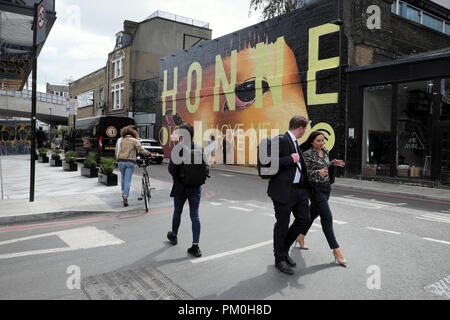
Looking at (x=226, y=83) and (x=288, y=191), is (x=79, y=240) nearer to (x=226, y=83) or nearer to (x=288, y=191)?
(x=288, y=191)

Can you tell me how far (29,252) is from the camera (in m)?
4.89

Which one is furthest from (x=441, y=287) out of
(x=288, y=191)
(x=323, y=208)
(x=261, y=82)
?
(x=261, y=82)

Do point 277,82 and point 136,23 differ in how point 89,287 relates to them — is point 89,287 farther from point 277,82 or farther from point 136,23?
point 136,23

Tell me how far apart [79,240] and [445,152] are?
42.9ft

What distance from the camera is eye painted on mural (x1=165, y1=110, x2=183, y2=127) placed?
27500 mm

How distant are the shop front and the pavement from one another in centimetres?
100

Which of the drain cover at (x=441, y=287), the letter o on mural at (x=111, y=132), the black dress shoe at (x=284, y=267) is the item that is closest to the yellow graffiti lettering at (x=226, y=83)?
the letter o on mural at (x=111, y=132)

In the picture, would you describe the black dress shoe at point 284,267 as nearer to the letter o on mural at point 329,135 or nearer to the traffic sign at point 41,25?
the traffic sign at point 41,25

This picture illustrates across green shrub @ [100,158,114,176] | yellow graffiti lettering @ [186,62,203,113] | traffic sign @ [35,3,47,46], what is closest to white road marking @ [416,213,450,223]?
green shrub @ [100,158,114,176]

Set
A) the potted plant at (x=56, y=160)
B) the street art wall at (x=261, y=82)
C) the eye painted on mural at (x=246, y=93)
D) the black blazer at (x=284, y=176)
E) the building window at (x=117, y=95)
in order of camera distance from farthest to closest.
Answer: the building window at (x=117, y=95)
the eye painted on mural at (x=246, y=93)
the potted plant at (x=56, y=160)
the street art wall at (x=261, y=82)
the black blazer at (x=284, y=176)

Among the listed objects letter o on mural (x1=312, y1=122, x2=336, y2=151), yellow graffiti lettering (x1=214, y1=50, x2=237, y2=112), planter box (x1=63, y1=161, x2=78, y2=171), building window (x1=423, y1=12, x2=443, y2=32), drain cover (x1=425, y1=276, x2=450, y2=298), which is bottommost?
drain cover (x1=425, y1=276, x2=450, y2=298)

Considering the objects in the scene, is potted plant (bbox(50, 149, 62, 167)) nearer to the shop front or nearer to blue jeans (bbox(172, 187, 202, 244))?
the shop front

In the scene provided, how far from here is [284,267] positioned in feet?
13.5

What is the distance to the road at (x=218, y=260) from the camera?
11.8 feet
